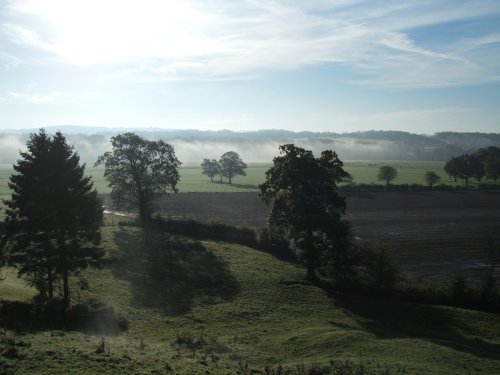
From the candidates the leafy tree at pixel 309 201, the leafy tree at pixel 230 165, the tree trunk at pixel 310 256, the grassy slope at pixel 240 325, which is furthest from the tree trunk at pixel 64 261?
the leafy tree at pixel 230 165

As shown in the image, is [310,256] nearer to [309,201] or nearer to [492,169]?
[309,201]

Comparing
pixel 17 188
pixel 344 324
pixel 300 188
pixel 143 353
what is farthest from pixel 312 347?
pixel 17 188

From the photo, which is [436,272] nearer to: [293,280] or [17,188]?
[293,280]

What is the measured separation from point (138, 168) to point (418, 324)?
1734 inches

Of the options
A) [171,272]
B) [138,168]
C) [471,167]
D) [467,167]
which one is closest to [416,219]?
[138,168]

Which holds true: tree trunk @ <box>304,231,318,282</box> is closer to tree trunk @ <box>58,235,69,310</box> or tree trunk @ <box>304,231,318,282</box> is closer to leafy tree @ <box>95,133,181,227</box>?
tree trunk @ <box>58,235,69,310</box>

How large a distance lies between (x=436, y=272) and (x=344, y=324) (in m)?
21.8

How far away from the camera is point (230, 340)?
97.6 ft

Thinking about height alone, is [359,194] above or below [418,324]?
above

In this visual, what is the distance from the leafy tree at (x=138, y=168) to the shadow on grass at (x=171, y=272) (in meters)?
7.37

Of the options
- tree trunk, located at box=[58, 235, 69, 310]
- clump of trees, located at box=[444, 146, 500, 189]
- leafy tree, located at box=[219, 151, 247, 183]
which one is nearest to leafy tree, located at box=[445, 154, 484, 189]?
clump of trees, located at box=[444, 146, 500, 189]

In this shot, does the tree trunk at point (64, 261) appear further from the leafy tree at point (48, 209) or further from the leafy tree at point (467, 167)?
the leafy tree at point (467, 167)

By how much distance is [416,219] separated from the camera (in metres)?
88.1

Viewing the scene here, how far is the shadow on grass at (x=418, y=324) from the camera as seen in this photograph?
1202 inches
